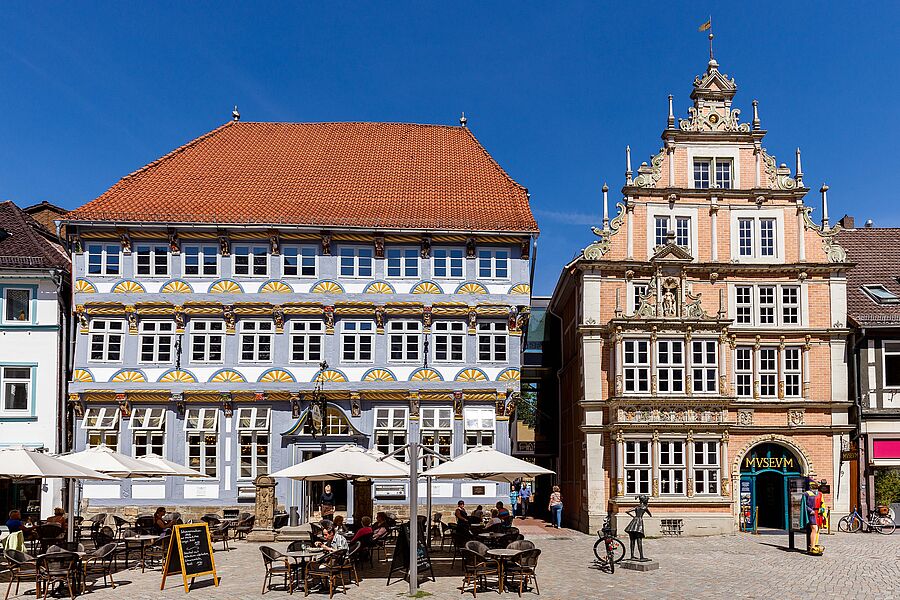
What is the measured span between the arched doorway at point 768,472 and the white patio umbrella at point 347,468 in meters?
15.4

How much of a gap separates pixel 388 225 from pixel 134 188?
9.30 metres

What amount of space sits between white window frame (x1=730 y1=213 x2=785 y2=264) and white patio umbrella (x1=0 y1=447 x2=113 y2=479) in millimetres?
22177

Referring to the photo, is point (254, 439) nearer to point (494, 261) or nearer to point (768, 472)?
point (494, 261)

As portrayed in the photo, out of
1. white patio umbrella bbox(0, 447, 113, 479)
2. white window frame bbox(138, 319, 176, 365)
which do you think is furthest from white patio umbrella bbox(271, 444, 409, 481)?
white window frame bbox(138, 319, 176, 365)

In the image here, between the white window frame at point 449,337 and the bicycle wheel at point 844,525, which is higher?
the white window frame at point 449,337

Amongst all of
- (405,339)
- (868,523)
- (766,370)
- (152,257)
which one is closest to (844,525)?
(868,523)

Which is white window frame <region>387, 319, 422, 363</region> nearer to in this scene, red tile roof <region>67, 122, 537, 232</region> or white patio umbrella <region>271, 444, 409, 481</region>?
red tile roof <region>67, 122, 537, 232</region>

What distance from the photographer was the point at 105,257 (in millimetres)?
32906

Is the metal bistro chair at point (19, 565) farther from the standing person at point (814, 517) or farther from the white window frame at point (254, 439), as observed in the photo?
the standing person at point (814, 517)

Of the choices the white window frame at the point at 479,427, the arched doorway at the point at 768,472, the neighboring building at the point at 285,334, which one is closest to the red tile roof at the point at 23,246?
the neighboring building at the point at 285,334

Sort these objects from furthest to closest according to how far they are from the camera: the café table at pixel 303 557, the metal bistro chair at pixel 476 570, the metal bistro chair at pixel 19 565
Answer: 1. the café table at pixel 303 557
2. the metal bistro chair at pixel 476 570
3. the metal bistro chair at pixel 19 565

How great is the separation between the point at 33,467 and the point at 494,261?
1744cm

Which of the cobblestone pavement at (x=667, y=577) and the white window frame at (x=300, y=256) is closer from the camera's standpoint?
the cobblestone pavement at (x=667, y=577)

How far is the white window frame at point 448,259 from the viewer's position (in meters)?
33.2
